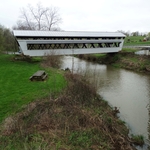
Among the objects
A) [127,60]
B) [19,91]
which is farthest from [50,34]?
[19,91]

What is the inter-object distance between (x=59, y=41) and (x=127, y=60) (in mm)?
11491

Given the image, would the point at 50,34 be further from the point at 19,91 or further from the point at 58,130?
the point at 58,130

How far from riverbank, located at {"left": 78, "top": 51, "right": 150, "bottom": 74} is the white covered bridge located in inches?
60.3

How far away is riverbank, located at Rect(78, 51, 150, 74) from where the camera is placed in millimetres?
20444

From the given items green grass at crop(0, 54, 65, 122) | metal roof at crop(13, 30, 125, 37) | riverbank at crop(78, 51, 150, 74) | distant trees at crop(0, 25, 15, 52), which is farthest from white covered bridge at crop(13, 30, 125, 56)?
green grass at crop(0, 54, 65, 122)

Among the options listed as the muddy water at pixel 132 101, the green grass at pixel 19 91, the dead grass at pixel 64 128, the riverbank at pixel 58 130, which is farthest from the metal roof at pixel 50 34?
the dead grass at pixel 64 128

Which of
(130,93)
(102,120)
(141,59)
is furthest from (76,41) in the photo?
(102,120)

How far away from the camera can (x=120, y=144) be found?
4871 mm

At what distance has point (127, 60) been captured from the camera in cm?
2373

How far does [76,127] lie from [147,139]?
3127mm

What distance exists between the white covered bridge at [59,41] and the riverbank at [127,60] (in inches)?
60.3

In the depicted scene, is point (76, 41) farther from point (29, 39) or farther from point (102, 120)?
point (102, 120)

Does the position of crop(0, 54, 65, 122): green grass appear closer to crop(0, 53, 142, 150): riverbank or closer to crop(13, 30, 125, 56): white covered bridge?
crop(0, 53, 142, 150): riverbank

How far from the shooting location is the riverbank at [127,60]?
20444mm
